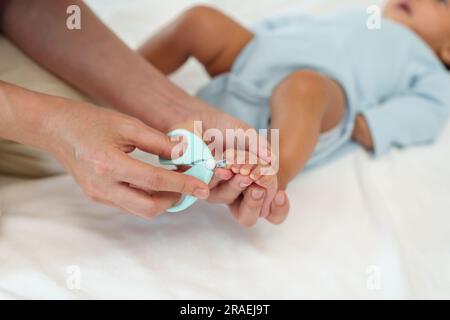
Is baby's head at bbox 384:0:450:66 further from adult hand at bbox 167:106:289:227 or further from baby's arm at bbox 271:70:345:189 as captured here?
adult hand at bbox 167:106:289:227

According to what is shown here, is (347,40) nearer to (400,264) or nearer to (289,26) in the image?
(289,26)

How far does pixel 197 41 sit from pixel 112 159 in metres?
0.58

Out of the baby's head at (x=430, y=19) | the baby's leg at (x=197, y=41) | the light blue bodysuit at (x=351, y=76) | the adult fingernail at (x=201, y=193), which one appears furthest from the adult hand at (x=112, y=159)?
the baby's head at (x=430, y=19)

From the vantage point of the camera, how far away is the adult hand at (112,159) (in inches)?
25.8

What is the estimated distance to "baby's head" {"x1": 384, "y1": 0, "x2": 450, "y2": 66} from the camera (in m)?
1.38

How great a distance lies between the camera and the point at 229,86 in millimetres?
1102

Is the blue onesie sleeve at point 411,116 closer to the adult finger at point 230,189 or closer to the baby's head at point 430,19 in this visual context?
the baby's head at point 430,19

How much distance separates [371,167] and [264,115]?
0.22 meters

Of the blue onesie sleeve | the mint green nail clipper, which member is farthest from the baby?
the mint green nail clipper

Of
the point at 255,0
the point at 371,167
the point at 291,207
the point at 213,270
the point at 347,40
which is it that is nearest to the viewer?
the point at 213,270

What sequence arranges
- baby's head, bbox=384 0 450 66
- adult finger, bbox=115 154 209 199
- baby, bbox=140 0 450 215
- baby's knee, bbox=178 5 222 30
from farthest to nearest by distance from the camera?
baby's head, bbox=384 0 450 66
baby's knee, bbox=178 5 222 30
baby, bbox=140 0 450 215
adult finger, bbox=115 154 209 199

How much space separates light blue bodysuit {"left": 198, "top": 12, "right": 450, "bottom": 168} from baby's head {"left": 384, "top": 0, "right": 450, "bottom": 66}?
100 millimetres

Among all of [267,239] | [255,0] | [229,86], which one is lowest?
[267,239]
